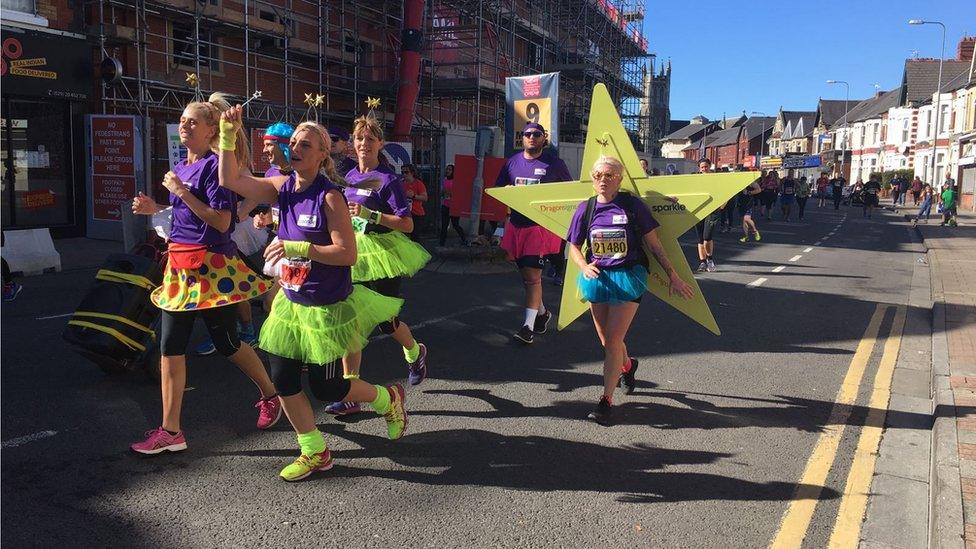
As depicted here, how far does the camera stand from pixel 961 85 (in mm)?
47156

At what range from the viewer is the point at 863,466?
13.5 ft

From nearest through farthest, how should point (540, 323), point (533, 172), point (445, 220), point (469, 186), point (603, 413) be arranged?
point (603, 413) < point (533, 172) < point (540, 323) < point (469, 186) < point (445, 220)

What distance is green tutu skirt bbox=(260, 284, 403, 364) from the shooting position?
11.5 feet

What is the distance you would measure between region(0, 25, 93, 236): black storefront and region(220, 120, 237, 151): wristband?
11977 millimetres

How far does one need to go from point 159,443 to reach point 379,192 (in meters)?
2.13

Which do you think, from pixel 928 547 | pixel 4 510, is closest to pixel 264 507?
pixel 4 510

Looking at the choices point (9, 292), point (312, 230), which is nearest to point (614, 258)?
point (312, 230)

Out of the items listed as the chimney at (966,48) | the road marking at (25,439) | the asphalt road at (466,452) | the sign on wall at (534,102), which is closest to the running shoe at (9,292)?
the asphalt road at (466,452)

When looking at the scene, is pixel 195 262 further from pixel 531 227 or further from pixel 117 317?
pixel 531 227

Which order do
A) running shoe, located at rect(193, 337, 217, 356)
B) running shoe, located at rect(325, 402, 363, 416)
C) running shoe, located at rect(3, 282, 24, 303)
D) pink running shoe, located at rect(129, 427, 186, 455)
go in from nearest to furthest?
pink running shoe, located at rect(129, 427, 186, 455), running shoe, located at rect(325, 402, 363, 416), running shoe, located at rect(193, 337, 217, 356), running shoe, located at rect(3, 282, 24, 303)

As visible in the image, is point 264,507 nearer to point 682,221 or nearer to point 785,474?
point 785,474

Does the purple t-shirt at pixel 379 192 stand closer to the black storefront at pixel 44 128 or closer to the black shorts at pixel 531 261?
the black shorts at pixel 531 261

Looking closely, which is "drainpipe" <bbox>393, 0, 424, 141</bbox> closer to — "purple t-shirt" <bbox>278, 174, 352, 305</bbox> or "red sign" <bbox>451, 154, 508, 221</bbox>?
"red sign" <bbox>451, 154, 508, 221</bbox>

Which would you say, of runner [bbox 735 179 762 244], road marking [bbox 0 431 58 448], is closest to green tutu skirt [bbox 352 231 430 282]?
road marking [bbox 0 431 58 448]
